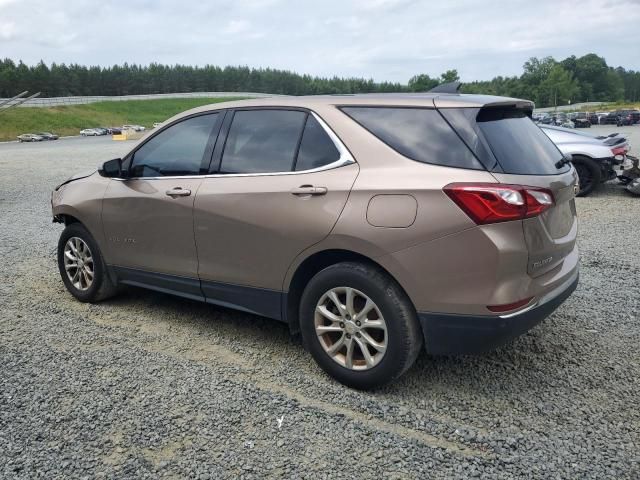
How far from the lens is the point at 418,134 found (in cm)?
319

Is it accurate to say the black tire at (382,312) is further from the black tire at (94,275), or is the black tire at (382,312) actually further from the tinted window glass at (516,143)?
the black tire at (94,275)

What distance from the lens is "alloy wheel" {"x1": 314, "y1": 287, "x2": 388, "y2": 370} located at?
3211 mm

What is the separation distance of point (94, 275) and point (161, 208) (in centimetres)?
116

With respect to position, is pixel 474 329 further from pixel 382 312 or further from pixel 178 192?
pixel 178 192

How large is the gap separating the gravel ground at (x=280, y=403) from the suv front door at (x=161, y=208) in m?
0.49

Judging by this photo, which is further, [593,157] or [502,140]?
[593,157]

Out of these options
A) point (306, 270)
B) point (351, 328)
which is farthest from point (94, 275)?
point (351, 328)

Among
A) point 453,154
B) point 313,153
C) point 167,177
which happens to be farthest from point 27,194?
point 453,154

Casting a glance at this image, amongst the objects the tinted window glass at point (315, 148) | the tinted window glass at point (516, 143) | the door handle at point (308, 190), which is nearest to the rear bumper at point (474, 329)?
the tinted window glass at point (516, 143)

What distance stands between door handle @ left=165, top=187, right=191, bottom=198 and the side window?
15 cm

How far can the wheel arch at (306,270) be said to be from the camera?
10.8 feet

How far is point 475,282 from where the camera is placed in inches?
114

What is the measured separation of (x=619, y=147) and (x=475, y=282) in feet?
31.6

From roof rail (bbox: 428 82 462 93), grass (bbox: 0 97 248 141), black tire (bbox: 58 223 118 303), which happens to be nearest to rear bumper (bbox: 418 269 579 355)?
roof rail (bbox: 428 82 462 93)
